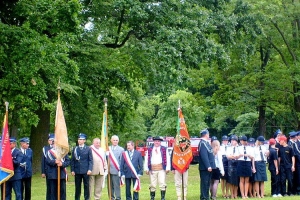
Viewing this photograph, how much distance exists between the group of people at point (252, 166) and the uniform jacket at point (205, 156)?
65 cm

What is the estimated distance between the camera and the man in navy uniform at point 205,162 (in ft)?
53.3

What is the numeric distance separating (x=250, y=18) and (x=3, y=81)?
12867mm

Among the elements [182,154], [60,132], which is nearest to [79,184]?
[60,132]

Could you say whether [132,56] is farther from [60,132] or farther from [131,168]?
[60,132]

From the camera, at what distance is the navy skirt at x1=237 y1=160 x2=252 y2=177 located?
17.8 m

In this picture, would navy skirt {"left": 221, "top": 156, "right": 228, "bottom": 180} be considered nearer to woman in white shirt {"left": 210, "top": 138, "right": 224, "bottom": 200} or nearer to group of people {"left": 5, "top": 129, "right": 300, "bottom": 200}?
group of people {"left": 5, "top": 129, "right": 300, "bottom": 200}

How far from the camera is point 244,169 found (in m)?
17.8

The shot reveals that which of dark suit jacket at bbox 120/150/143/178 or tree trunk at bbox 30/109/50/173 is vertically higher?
tree trunk at bbox 30/109/50/173

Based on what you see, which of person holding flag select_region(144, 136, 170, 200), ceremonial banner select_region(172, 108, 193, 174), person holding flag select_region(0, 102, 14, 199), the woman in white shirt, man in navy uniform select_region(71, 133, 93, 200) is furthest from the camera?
the woman in white shirt

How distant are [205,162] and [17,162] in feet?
16.5

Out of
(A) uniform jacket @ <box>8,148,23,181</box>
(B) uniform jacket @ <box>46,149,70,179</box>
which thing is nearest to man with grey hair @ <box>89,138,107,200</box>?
(B) uniform jacket @ <box>46,149,70,179</box>

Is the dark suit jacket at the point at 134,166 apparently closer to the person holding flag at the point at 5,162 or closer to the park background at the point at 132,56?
the person holding flag at the point at 5,162

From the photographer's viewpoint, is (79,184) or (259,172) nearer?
(79,184)

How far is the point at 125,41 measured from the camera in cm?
2689
